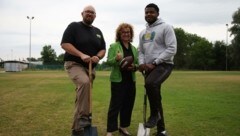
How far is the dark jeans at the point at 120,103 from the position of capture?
7.37 metres

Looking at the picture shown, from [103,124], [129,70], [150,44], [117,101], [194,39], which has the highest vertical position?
[194,39]

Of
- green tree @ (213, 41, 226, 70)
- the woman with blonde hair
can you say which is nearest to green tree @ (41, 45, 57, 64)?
green tree @ (213, 41, 226, 70)

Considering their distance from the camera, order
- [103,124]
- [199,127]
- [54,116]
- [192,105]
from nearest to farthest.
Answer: [199,127] < [103,124] < [54,116] < [192,105]

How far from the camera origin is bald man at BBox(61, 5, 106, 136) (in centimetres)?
663

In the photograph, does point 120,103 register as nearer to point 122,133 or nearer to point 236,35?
point 122,133

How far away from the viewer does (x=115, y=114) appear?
741 cm

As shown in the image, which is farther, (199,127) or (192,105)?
(192,105)

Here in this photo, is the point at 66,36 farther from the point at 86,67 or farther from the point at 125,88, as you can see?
the point at 125,88

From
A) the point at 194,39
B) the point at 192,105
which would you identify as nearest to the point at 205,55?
the point at 194,39

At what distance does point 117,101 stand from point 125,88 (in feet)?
1.11

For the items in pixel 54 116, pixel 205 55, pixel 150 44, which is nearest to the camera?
pixel 150 44

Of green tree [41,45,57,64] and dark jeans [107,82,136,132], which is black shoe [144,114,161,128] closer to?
dark jeans [107,82,136,132]

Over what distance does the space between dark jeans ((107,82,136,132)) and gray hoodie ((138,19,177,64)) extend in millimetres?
768

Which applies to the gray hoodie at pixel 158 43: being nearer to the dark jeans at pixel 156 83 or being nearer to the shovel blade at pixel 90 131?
the dark jeans at pixel 156 83
